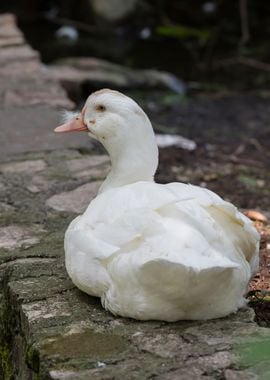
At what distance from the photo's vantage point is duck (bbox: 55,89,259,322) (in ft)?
8.65

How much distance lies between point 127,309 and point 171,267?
266 mm

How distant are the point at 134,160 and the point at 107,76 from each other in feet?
16.9

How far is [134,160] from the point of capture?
306cm

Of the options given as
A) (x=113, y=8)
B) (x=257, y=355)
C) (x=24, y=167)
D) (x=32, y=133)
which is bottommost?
(x=113, y=8)

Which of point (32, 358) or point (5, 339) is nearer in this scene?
point (32, 358)

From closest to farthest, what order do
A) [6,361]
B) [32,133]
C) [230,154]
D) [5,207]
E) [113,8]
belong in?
1. [6,361]
2. [5,207]
3. [32,133]
4. [230,154]
5. [113,8]

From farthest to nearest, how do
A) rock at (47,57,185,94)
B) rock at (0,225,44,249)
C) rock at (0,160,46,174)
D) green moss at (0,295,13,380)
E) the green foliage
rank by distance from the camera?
rock at (47,57,185,94)
rock at (0,160,46,174)
rock at (0,225,44,249)
green moss at (0,295,13,380)
the green foliage

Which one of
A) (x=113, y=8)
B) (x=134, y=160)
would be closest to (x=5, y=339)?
(x=134, y=160)

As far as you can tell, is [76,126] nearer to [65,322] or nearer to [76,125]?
[76,125]

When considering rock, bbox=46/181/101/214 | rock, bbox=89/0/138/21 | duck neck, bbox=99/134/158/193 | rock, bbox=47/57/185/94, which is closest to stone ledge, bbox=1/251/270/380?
duck neck, bbox=99/134/158/193

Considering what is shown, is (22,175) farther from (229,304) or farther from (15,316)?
(229,304)

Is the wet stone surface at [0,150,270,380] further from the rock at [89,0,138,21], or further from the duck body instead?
the rock at [89,0,138,21]

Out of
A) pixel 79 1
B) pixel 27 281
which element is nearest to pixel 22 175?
pixel 27 281

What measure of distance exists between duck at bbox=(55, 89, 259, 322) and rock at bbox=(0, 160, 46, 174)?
153cm
